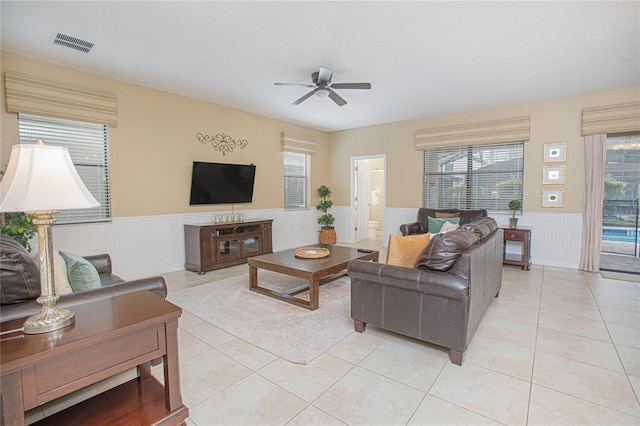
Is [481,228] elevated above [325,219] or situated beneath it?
elevated above

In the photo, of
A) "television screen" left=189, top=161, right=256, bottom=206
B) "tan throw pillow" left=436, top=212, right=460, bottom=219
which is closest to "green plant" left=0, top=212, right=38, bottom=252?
"television screen" left=189, top=161, right=256, bottom=206

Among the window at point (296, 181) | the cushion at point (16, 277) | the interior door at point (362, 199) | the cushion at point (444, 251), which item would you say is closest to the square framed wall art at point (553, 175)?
the interior door at point (362, 199)

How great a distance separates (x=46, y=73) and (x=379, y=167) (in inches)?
309

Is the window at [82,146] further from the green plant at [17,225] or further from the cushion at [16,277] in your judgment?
the cushion at [16,277]

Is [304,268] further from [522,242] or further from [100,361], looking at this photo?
[522,242]

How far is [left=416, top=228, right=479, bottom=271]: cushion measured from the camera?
226 cm

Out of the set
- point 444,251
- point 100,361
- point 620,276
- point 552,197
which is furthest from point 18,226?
point 620,276

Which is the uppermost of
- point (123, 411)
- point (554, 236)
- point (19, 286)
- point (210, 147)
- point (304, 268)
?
point (210, 147)

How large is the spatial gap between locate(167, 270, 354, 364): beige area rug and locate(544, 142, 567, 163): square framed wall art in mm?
4001

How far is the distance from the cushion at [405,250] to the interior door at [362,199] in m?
5.01

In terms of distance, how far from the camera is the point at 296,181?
7152 mm

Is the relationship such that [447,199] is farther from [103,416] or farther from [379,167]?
[103,416]

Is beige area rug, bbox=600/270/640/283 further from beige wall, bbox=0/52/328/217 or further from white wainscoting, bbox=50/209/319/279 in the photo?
white wainscoting, bbox=50/209/319/279

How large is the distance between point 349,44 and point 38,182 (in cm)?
295
